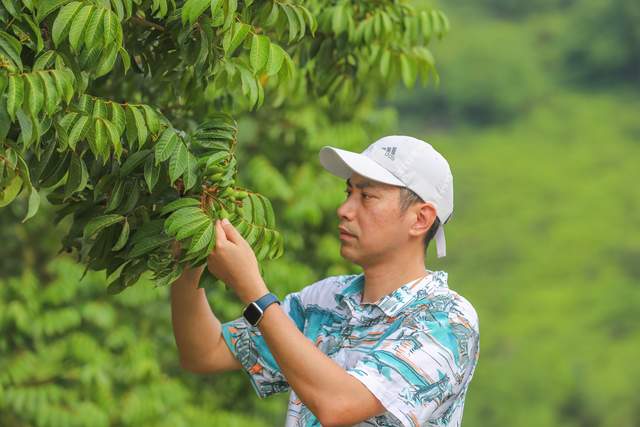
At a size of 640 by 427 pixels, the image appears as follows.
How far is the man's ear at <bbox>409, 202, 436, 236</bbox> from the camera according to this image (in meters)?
3.69

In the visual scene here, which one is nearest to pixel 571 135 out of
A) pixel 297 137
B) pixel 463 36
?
pixel 463 36

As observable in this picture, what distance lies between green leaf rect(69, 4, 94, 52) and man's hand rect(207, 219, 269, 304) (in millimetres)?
585

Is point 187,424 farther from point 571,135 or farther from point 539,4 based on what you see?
point 539,4

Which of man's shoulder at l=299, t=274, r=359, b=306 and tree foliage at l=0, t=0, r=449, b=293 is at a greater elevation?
tree foliage at l=0, t=0, r=449, b=293

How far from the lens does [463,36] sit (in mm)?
65375

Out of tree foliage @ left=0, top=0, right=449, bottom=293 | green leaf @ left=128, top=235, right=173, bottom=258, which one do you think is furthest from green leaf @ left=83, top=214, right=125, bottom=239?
green leaf @ left=128, top=235, right=173, bottom=258

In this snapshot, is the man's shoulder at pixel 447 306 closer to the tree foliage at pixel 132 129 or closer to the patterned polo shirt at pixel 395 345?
the patterned polo shirt at pixel 395 345

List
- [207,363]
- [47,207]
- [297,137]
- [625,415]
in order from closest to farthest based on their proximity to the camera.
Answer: [207,363] < [47,207] < [297,137] < [625,415]

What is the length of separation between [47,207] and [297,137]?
2.33 meters

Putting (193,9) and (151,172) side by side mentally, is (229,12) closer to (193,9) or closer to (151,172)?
(193,9)

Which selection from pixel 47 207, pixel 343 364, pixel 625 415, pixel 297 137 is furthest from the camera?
pixel 625 415

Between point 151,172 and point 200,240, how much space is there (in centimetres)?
33

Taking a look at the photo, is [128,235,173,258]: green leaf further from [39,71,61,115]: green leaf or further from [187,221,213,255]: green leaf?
[39,71,61,115]: green leaf

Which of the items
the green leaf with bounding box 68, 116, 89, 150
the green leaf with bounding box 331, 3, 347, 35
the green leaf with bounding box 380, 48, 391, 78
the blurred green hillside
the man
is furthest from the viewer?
the blurred green hillside
